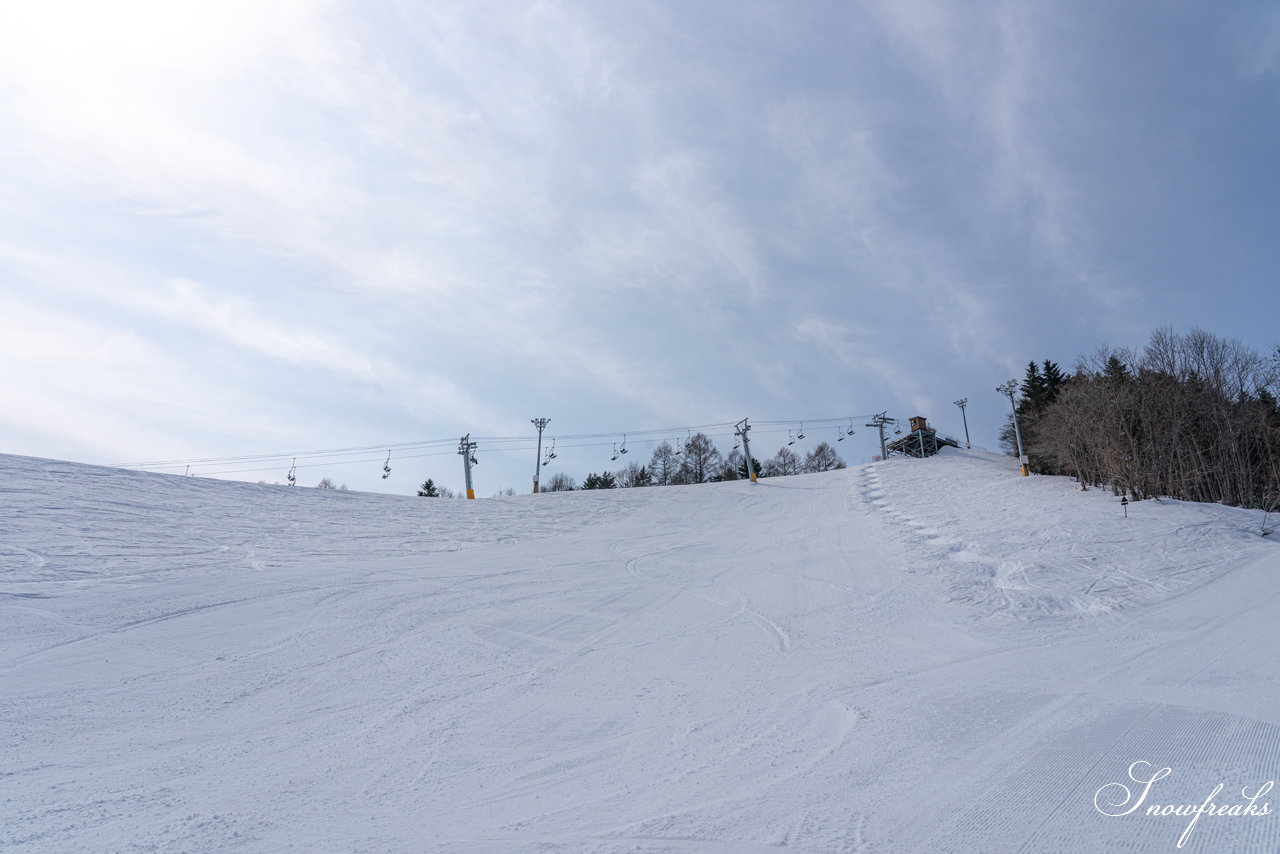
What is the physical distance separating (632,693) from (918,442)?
65712mm

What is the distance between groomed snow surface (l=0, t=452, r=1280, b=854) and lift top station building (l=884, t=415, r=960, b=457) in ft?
166

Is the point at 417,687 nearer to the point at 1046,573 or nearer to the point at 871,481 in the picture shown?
the point at 1046,573

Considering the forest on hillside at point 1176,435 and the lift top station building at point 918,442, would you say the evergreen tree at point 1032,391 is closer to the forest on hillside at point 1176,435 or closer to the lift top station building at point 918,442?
the lift top station building at point 918,442

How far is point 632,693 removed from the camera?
6.95 metres

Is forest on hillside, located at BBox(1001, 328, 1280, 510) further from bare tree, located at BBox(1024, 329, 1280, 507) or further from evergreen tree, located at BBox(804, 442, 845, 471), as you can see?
evergreen tree, located at BBox(804, 442, 845, 471)

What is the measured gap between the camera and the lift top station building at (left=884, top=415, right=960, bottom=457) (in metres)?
65.2

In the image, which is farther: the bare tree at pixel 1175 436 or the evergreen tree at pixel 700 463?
the evergreen tree at pixel 700 463

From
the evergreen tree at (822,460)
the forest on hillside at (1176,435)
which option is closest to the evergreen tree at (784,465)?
the evergreen tree at (822,460)

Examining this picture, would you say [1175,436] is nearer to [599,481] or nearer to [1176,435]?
[1176,435]

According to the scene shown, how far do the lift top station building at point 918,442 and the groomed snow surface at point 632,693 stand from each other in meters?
50.7

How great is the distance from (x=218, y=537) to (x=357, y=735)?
1334 cm

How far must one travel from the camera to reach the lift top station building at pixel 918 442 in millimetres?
65188

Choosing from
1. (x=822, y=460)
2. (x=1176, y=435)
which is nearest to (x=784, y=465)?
(x=822, y=460)

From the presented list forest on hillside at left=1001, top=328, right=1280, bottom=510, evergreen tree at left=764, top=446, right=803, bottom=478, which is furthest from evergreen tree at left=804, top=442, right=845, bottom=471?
forest on hillside at left=1001, top=328, right=1280, bottom=510
